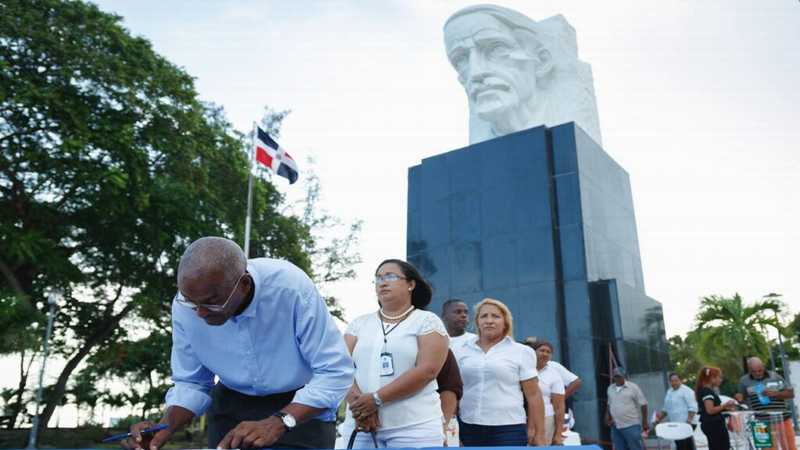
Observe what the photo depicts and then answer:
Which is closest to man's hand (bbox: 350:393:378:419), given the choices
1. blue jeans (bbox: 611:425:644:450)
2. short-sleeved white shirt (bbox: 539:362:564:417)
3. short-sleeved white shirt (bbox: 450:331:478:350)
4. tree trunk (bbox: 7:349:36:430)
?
short-sleeved white shirt (bbox: 450:331:478:350)

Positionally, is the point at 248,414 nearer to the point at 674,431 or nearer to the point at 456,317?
the point at 456,317

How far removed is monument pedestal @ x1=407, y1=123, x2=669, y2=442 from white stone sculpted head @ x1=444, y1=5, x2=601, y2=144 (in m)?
1.83

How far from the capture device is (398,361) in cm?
311

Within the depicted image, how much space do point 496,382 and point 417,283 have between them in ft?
3.14

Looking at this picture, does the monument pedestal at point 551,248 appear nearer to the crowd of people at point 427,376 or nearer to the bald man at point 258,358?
the crowd of people at point 427,376

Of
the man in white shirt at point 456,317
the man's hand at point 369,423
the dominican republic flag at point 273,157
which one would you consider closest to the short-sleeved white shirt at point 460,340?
the man in white shirt at point 456,317

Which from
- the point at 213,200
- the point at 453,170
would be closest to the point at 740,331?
the point at 453,170

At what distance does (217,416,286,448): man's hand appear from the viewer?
1.74 metres

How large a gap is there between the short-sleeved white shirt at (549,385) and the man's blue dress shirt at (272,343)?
3.86 metres

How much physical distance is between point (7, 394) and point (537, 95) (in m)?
24.6

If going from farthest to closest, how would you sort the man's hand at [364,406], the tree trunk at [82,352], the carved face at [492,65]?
1. the tree trunk at [82,352]
2. the carved face at [492,65]
3. the man's hand at [364,406]

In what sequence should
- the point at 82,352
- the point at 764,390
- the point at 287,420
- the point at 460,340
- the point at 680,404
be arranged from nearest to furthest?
1. the point at 287,420
2. the point at 460,340
3. the point at 764,390
4. the point at 680,404
5. the point at 82,352

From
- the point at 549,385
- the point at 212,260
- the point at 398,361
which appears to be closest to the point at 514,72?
the point at 549,385

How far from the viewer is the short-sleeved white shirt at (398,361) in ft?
9.72
